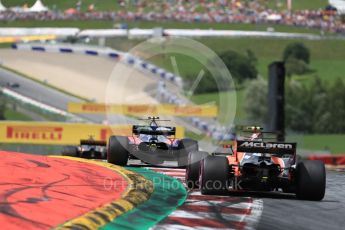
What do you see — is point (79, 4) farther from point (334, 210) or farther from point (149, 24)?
point (334, 210)

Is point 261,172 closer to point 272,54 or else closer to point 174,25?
point 272,54

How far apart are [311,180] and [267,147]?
1.13m

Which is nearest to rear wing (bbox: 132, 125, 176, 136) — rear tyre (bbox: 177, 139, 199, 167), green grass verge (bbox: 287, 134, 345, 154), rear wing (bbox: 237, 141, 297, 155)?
rear tyre (bbox: 177, 139, 199, 167)

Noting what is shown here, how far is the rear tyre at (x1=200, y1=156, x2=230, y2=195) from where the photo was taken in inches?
603

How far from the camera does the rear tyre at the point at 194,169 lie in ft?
54.9

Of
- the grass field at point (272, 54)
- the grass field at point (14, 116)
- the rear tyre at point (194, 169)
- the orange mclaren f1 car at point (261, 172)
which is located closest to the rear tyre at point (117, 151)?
the rear tyre at point (194, 169)

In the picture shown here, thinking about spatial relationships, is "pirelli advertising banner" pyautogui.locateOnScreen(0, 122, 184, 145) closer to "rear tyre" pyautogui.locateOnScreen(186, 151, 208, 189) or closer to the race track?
"rear tyre" pyautogui.locateOnScreen(186, 151, 208, 189)

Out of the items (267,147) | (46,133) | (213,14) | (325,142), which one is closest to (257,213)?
(267,147)

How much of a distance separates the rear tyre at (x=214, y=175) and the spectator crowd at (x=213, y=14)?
3561 inches

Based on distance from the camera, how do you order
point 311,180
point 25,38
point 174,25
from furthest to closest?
1. point 174,25
2. point 25,38
3. point 311,180

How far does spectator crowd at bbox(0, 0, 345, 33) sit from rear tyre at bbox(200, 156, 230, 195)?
297 feet

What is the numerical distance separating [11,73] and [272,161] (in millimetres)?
77491

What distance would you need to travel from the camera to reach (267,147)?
15.8m

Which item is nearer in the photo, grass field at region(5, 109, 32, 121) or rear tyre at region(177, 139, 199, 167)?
rear tyre at region(177, 139, 199, 167)
